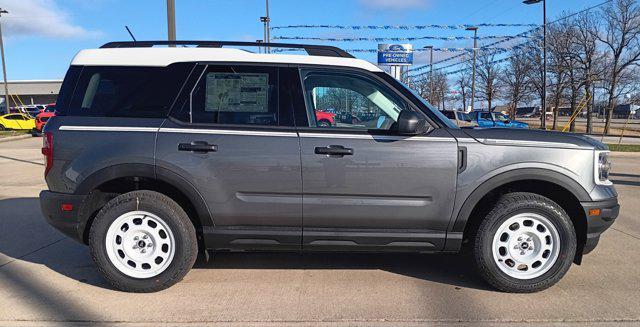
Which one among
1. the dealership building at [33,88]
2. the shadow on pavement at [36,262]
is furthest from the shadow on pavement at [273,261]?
the dealership building at [33,88]

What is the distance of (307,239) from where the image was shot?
12.6ft

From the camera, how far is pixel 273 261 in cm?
464

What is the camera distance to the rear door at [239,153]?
3691mm

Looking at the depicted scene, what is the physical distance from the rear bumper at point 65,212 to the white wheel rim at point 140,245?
31 cm

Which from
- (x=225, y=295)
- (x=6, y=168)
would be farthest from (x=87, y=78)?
(x=6, y=168)

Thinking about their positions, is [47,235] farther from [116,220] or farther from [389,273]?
[389,273]

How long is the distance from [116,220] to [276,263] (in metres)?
1.56

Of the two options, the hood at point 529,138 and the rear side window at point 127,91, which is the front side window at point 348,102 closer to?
the hood at point 529,138

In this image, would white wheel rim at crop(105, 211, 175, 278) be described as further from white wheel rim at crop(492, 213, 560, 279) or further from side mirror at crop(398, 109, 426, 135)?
white wheel rim at crop(492, 213, 560, 279)

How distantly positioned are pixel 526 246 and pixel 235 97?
8.86 ft

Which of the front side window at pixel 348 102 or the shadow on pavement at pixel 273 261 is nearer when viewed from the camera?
the front side window at pixel 348 102

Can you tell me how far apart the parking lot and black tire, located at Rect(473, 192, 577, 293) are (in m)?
0.11

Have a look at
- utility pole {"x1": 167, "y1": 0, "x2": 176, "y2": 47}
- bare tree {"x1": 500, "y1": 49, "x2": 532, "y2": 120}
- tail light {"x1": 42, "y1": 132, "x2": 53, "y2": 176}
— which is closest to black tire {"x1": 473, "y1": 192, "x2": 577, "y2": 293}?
tail light {"x1": 42, "y1": 132, "x2": 53, "y2": 176}

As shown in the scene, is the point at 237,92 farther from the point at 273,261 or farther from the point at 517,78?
the point at 517,78
